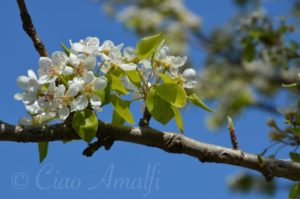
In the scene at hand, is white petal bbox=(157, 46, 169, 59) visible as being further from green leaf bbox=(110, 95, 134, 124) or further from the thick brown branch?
the thick brown branch

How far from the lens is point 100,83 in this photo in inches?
46.9

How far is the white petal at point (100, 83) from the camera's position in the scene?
119 cm

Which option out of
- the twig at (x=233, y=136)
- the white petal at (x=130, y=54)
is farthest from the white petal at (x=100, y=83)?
the twig at (x=233, y=136)

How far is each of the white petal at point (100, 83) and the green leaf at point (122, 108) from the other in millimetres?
59

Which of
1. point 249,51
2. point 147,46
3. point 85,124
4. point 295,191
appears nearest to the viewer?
point 85,124

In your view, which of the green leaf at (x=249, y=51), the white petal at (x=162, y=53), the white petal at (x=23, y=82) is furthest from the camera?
the green leaf at (x=249, y=51)

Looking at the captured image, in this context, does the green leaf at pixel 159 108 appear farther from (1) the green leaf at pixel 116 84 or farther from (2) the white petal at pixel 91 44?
(2) the white petal at pixel 91 44

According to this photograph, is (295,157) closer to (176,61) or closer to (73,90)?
(176,61)

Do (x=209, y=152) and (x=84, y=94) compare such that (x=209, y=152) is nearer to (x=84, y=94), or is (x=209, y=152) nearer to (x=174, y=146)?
(x=174, y=146)

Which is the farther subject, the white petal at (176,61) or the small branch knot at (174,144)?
the white petal at (176,61)

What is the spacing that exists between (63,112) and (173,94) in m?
0.24

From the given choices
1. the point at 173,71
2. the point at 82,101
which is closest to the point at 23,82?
the point at 82,101

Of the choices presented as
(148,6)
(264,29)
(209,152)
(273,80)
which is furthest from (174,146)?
(148,6)

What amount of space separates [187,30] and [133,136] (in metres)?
7.27
